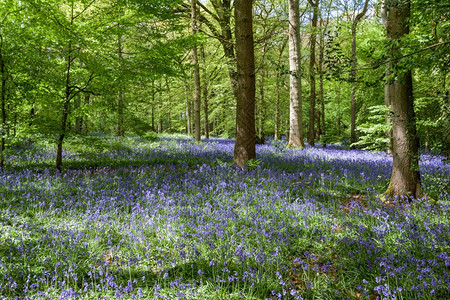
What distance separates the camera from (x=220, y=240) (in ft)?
11.2

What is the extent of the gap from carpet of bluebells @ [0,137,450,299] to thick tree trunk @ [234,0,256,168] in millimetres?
1140

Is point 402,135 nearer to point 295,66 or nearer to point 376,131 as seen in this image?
point 295,66

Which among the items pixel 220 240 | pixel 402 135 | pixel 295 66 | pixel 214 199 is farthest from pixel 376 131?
pixel 220 240

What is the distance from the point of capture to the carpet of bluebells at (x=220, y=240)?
8.61 ft

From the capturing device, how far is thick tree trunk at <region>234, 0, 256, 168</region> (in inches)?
262

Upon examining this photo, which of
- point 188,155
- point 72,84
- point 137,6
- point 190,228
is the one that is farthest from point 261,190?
point 137,6

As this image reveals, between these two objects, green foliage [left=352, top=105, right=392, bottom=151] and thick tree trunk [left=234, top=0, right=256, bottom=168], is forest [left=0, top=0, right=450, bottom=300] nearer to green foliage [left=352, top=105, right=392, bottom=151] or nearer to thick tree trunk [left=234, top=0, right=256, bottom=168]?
thick tree trunk [left=234, top=0, right=256, bottom=168]

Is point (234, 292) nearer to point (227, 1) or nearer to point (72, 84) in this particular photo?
point (72, 84)

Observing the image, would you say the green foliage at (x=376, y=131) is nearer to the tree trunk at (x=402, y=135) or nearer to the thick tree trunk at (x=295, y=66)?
the tree trunk at (x=402, y=135)

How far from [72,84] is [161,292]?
635 cm

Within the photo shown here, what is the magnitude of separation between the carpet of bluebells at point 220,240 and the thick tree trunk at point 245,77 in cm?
114

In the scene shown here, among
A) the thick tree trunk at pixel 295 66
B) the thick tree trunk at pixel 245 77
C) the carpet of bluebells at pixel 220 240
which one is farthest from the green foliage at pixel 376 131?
the thick tree trunk at pixel 245 77

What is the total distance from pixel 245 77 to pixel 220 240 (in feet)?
14.9

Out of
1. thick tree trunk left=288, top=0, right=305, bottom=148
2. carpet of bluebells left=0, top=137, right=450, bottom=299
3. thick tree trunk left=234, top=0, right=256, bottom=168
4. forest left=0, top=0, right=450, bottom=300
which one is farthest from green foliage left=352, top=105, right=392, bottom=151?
thick tree trunk left=234, top=0, right=256, bottom=168
